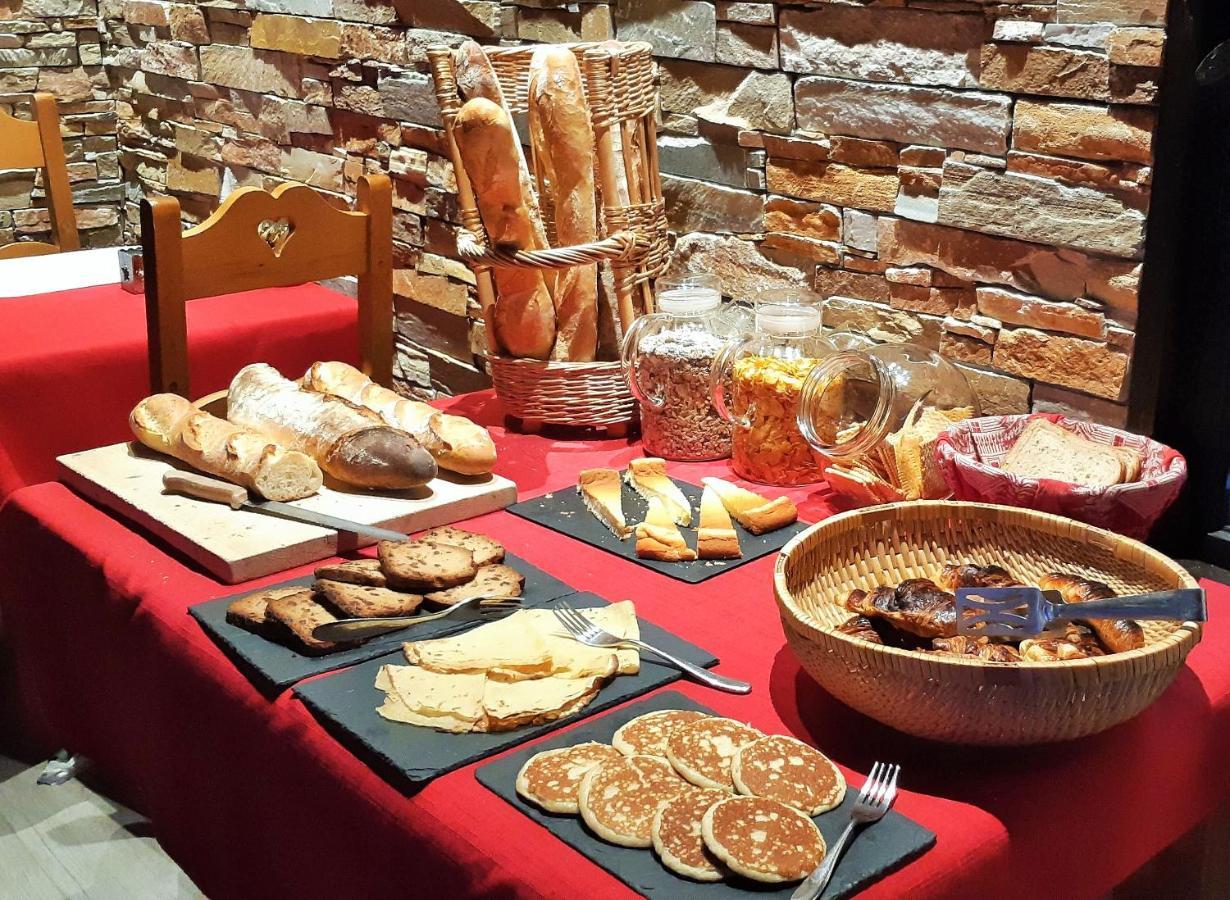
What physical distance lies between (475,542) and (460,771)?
0.36 metres

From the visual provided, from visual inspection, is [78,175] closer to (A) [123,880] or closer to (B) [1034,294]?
(A) [123,880]

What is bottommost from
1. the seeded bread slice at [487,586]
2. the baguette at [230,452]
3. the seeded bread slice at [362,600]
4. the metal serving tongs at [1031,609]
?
the seeded bread slice at [487,586]

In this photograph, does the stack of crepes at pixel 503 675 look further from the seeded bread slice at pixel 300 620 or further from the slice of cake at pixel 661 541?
the slice of cake at pixel 661 541

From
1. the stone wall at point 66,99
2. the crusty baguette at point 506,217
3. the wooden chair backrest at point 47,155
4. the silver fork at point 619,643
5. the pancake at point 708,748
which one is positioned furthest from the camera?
the stone wall at point 66,99

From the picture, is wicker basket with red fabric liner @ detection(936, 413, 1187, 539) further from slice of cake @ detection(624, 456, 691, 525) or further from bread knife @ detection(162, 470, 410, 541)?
bread knife @ detection(162, 470, 410, 541)

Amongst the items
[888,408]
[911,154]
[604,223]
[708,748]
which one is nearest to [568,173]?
[604,223]

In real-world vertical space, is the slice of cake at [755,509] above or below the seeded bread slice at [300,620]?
above

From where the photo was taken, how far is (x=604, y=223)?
5.16ft

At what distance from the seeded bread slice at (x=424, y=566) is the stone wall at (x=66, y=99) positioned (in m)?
2.48

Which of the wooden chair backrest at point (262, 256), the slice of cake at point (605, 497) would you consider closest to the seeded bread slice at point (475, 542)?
the slice of cake at point (605, 497)

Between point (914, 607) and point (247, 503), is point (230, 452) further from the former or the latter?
point (914, 607)

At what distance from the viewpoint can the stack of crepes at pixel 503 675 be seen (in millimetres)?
944

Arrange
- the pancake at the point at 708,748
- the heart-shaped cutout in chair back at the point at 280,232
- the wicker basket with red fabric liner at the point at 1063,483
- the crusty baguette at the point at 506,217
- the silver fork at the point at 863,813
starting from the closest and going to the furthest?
the silver fork at the point at 863,813 < the pancake at the point at 708,748 < the wicker basket with red fabric liner at the point at 1063,483 < the crusty baguette at the point at 506,217 < the heart-shaped cutout in chair back at the point at 280,232

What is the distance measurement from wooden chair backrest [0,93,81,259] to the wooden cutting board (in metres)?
1.46
